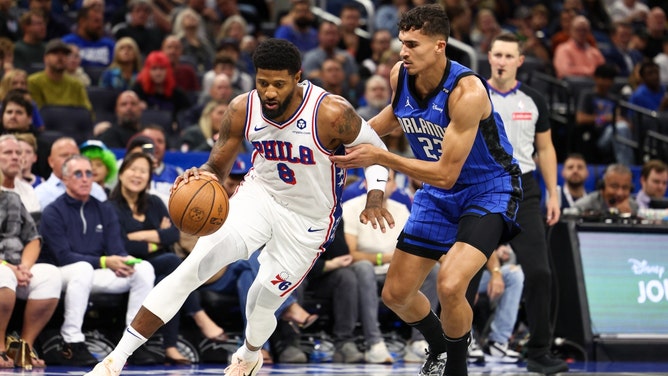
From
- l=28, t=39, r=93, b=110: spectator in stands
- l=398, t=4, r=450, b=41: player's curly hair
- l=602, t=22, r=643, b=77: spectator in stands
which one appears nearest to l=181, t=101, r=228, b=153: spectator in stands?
l=28, t=39, r=93, b=110: spectator in stands

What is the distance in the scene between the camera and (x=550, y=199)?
8305 millimetres

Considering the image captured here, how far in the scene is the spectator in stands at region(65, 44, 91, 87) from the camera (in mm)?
12281

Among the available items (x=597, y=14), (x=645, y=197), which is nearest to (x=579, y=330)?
(x=645, y=197)

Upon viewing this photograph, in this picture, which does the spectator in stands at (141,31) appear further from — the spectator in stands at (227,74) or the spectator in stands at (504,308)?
the spectator in stands at (504,308)

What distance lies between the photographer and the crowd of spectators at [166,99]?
874 centimetres

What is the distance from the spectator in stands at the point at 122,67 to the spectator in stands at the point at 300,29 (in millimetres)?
2557

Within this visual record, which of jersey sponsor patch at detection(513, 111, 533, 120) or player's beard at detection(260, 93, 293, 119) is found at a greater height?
player's beard at detection(260, 93, 293, 119)

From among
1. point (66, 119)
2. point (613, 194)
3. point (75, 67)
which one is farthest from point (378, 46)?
point (66, 119)

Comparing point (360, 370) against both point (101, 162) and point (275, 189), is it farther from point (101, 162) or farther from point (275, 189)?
point (101, 162)

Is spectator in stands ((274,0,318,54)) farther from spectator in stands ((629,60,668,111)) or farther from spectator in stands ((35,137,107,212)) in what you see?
spectator in stands ((35,137,107,212))

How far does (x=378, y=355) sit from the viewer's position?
927 centimetres

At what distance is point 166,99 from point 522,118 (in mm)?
5524

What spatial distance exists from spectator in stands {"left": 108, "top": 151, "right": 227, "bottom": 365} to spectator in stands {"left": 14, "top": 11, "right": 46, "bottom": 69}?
4.08 m

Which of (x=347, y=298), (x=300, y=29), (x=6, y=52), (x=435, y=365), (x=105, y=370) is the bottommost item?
(x=347, y=298)
